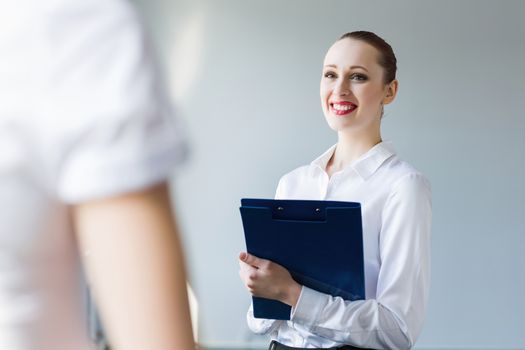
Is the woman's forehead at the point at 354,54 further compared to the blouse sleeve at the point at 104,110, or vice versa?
the woman's forehead at the point at 354,54

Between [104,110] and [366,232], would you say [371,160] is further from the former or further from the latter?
[104,110]

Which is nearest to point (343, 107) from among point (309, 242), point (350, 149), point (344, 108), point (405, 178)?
point (344, 108)

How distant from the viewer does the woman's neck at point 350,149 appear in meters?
2.03

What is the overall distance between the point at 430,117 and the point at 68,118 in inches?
191

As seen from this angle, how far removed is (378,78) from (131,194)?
171 cm

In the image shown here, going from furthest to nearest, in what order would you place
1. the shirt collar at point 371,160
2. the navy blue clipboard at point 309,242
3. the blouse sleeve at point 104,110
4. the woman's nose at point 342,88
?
1. the woman's nose at point 342,88
2. the shirt collar at point 371,160
3. the navy blue clipboard at point 309,242
4. the blouse sleeve at point 104,110

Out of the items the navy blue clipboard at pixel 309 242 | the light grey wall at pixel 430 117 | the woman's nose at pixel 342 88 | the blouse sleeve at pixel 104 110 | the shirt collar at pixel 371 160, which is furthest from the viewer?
the light grey wall at pixel 430 117

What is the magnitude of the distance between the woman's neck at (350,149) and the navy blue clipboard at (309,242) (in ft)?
1.07

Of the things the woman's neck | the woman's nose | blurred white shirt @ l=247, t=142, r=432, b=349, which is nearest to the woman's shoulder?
blurred white shirt @ l=247, t=142, r=432, b=349

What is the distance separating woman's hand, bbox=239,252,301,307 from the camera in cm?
179

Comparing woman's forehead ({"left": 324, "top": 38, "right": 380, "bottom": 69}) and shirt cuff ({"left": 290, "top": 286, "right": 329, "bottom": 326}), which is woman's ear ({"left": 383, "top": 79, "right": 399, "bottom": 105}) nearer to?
woman's forehead ({"left": 324, "top": 38, "right": 380, "bottom": 69})

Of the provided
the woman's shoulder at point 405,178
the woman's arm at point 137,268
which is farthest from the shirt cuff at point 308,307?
the woman's arm at point 137,268

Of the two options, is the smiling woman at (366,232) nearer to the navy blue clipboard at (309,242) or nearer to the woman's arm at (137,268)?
the navy blue clipboard at (309,242)

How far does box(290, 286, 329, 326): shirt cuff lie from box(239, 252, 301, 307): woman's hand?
0.08 feet
